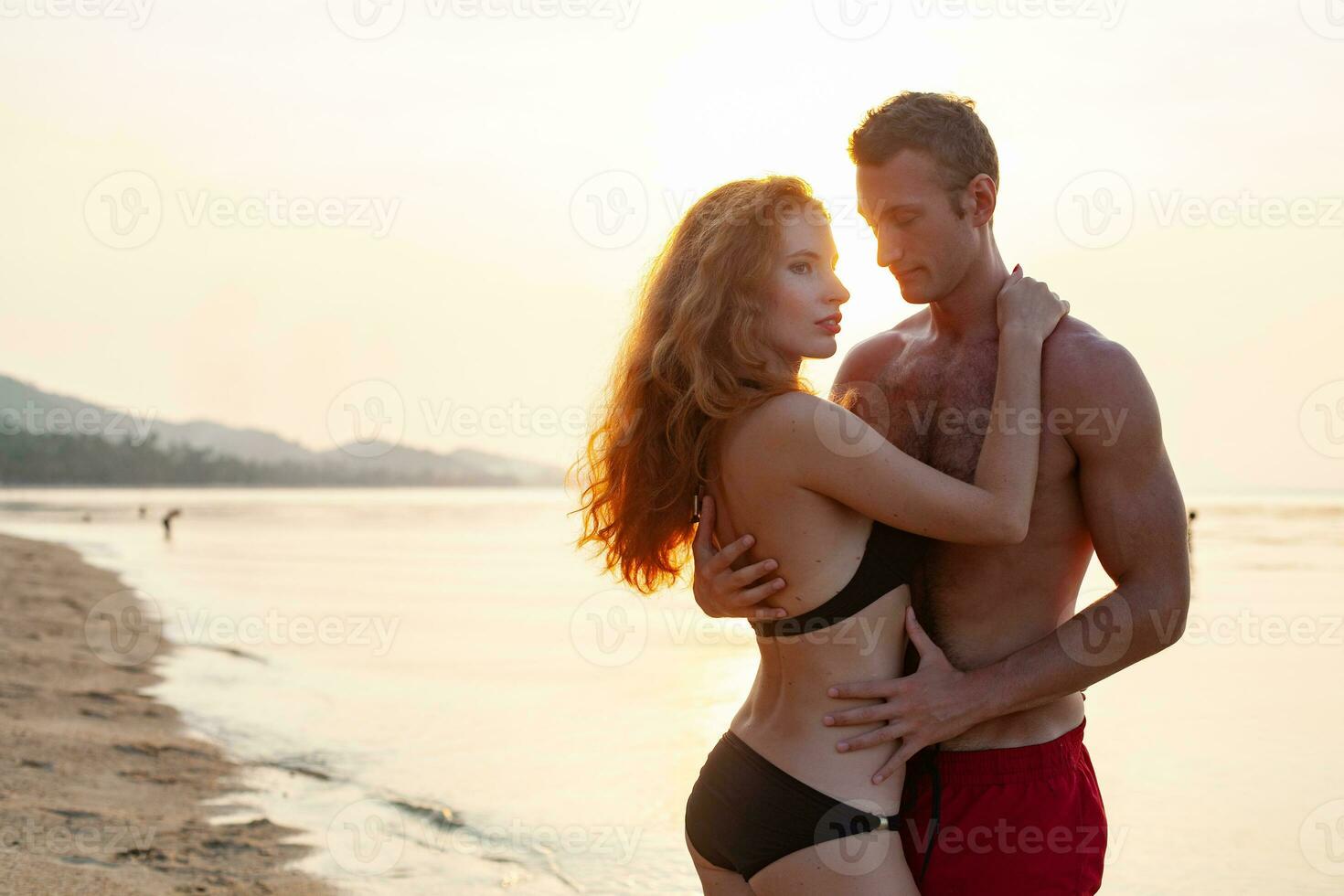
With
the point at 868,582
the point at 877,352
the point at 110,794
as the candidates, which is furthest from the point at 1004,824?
the point at 110,794

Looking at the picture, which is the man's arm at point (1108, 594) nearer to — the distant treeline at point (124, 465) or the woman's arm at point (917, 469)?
the woman's arm at point (917, 469)

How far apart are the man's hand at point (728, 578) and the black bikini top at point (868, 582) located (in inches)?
1.7

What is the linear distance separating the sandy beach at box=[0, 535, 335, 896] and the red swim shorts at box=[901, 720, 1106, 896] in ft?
12.4

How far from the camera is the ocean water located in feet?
21.9

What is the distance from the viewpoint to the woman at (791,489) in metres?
2.60

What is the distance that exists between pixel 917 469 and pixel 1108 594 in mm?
538

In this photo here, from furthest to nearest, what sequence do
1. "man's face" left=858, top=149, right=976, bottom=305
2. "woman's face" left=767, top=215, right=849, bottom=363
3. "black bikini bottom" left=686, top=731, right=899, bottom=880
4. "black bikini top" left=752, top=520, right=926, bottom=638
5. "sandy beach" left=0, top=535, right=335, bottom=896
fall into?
"sandy beach" left=0, top=535, right=335, bottom=896
"man's face" left=858, top=149, right=976, bottom=305
"woman's face" left=767, top=215, right=849, bottom=363
"black bikini top" left=752, top=520, right=926, bottom=638
"black bikini bottom" left=686, top=731, right=899, bottom=880

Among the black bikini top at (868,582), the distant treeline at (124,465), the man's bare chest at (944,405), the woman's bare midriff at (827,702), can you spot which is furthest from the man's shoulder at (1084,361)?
the distant treeline at (124,465)

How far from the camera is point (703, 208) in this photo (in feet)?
9.55

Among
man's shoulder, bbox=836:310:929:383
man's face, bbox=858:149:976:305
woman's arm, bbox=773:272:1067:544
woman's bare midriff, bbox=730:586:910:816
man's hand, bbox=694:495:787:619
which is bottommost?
woman's bare midriff, bbox=730:586:910:816

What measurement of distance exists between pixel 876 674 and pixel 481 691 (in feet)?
29.9

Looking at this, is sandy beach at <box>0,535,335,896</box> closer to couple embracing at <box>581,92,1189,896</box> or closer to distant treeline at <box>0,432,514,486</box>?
couple embracing at <box>581,92,1189,896</box>

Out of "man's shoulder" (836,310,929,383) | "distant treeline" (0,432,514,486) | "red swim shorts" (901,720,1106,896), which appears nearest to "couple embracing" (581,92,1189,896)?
"red swim shorts" (901,720,1106,896)

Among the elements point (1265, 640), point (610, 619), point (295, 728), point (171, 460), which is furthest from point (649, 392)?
point (171, 460)
